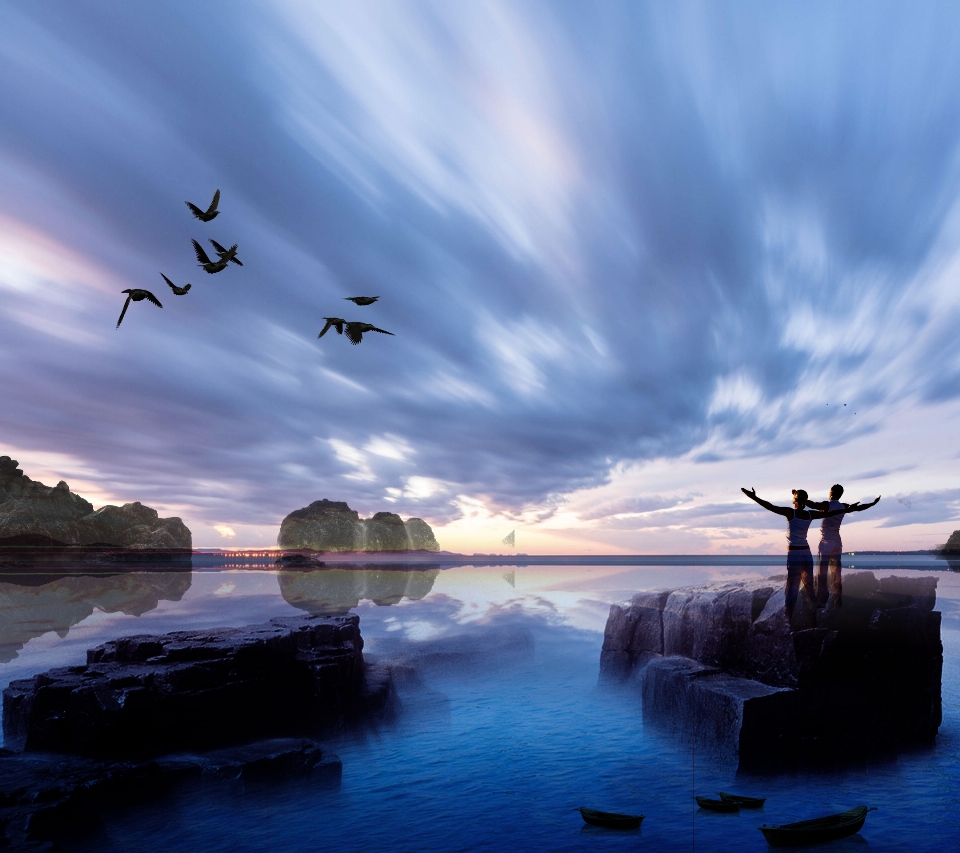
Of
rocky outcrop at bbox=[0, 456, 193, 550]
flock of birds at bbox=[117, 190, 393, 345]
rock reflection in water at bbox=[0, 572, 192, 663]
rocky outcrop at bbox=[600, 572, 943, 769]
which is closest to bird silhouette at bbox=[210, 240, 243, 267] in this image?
flock of birds at bbox=[117, 190, 393, 345]

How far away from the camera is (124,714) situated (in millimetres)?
18875

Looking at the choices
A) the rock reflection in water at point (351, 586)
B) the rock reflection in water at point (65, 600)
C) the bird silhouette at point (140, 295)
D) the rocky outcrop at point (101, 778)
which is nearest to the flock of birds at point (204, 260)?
the bird silhouette at point (140, 295)

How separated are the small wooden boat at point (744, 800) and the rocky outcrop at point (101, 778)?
517 inches

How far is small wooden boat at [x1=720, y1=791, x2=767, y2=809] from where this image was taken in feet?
54.9

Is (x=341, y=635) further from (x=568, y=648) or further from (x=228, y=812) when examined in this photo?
(x=568, y=648)

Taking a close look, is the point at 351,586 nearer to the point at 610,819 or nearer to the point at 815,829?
the point at 610,819

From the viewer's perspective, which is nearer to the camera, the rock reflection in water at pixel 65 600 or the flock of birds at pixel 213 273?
the flock of birds at pixel 213 273

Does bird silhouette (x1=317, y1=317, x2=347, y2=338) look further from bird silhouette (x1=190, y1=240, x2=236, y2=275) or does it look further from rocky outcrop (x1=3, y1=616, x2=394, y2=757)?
rocky outcrop (x1=3, y1=616, x2=394, y2=757)

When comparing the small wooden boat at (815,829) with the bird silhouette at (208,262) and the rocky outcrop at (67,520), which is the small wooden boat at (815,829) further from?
the rocky outcrop at (67,520)

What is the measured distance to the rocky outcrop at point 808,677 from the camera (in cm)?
1781

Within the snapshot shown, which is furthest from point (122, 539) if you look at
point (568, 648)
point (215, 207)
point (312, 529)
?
point (215, 207)

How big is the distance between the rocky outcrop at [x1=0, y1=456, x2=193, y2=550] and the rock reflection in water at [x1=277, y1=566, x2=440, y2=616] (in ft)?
66.0

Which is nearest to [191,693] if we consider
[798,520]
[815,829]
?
[815,829]

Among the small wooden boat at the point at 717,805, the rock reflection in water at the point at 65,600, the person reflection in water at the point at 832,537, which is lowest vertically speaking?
the rock reflection in water at the point at 65,600
